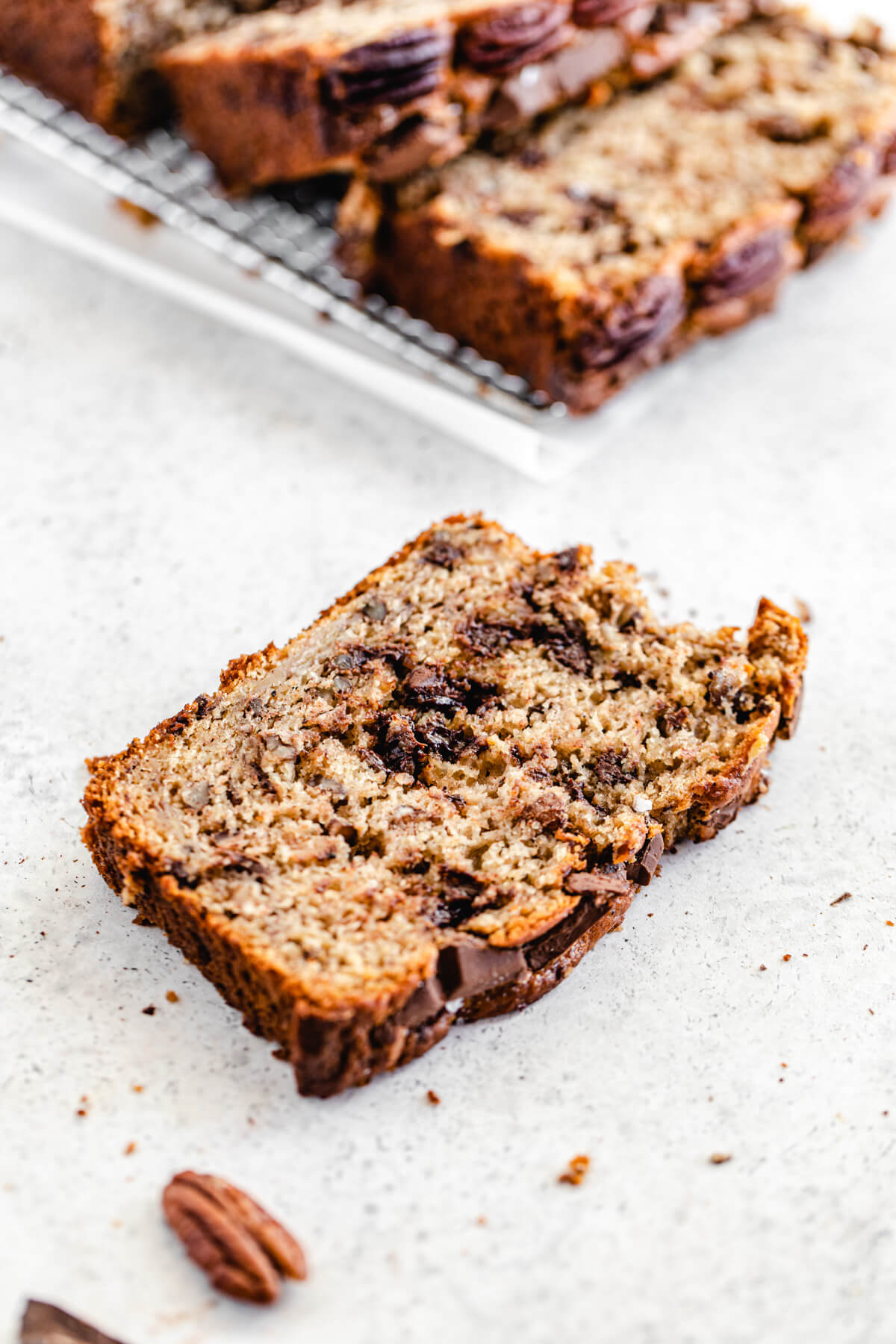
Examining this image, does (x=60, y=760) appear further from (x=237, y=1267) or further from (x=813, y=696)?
(x=813, y=696)

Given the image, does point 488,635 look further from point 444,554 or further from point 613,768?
point 613,768

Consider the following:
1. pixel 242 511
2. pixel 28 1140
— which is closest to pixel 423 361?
pixel 242 511

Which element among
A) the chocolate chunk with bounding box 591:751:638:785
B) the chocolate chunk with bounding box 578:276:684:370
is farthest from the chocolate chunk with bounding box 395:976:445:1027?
the chocolate chunk with bounding box 578:276:684:370

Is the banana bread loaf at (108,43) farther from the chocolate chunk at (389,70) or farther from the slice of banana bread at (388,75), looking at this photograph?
the chocolate chunk at (389,70)

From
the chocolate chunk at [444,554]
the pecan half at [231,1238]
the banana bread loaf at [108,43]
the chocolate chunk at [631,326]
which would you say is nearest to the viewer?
the pecan half at [231,1238]

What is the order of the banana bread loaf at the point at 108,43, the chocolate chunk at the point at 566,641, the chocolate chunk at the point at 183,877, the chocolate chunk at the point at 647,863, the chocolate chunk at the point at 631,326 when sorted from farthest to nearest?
the banana bread loaf at the point at 108,43 < the chocolate chunk at the point at 631,326 < the chocolate chunk at the point at 566,641 < the chocolate chunk at the point at 647,863 < the chocolate chunk at the point at 183,877

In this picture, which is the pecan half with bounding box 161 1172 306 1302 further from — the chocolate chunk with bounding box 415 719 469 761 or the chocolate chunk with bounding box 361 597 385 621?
the chocolate chunk with bounding box 361 597 385 621

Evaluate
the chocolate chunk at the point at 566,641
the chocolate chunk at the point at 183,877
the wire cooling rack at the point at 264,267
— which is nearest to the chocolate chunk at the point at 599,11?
the wire cooling rack at the point at 264,267

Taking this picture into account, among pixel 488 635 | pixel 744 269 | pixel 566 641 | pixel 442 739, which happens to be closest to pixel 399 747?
pixel 442 739
